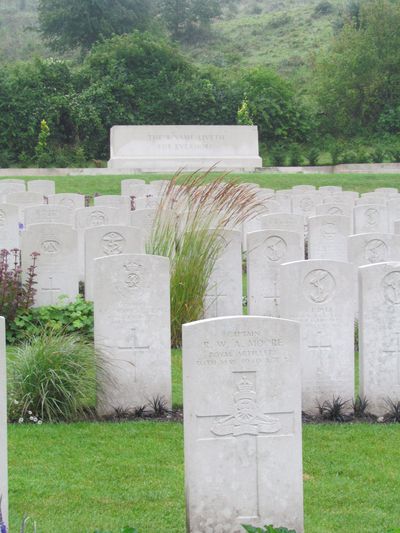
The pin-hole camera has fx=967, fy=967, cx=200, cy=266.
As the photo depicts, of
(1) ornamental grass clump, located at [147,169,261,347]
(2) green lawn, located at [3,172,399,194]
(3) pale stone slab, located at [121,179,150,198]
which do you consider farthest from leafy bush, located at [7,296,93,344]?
(2) green lawn, located at [3,172,399,194]

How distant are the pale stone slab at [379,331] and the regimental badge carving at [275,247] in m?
2.98

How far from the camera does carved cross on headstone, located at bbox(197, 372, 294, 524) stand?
474cm

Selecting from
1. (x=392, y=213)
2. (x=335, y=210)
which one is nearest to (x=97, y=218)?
(x=335, y=210)

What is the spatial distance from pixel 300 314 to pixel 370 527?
96.3 inches

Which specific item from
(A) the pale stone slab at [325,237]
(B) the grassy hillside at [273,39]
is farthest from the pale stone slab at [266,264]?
(B) the grassy hillside at [273,39]

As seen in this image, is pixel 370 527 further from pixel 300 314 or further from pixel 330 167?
pixel 330 167

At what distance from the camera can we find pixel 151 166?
87.8ft

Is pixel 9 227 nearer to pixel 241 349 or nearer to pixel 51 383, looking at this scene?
pixel 51 383

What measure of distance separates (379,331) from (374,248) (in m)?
3.32

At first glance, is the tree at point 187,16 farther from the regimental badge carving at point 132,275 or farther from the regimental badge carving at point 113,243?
the regimental badge carving at point 132,275

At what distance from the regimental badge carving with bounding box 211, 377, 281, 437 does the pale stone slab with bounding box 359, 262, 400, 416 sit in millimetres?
2434

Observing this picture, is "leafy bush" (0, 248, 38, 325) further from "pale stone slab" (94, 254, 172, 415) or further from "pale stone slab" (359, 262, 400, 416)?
"pale stone slab" (359, 262, 400, 416)

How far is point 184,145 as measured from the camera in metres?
27.2

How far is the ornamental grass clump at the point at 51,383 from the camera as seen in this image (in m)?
6.64
